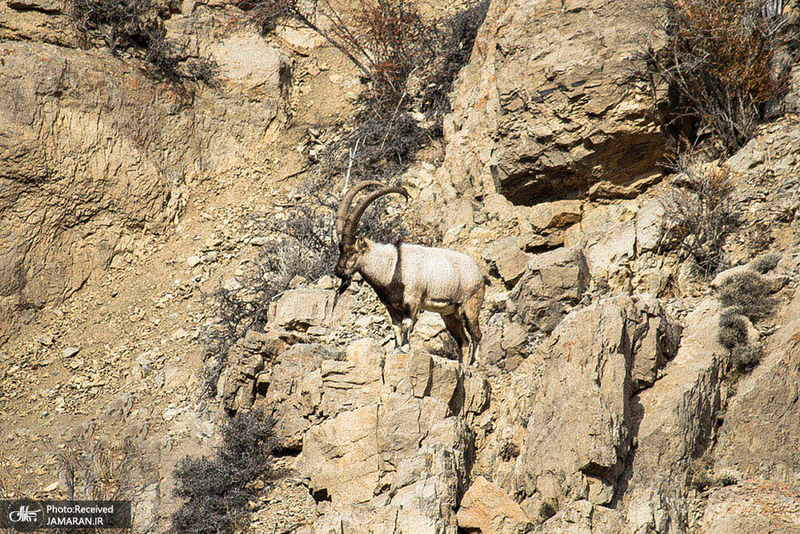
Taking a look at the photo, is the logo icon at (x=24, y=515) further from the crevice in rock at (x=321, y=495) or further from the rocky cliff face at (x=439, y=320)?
the crevice in rock at (x=321, y=495)

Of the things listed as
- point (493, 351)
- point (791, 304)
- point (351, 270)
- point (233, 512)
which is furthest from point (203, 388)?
point (791, 304)

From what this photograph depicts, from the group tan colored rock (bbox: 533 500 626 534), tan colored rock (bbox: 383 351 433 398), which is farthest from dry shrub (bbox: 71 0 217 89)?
tan colored rock (bbox: 533 500 626 534)

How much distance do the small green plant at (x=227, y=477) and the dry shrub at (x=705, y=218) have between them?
591cm

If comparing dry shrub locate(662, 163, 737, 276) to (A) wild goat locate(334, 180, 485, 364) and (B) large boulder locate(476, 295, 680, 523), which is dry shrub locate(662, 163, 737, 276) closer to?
(B) large boulder locate(476, 295, 680, 523)

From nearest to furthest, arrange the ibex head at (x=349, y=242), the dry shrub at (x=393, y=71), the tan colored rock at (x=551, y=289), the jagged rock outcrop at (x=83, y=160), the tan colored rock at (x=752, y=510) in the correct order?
the tan colored rock at (x=752, y=510), the ibex head at (x=349, y=242), the tan colored rock at (x=551, y=289), the jagged rock outcrop at (x=83, y=160), the dry shrub at (x=393, y=71)

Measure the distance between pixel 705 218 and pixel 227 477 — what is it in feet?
22.5

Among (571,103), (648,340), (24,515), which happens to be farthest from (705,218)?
(24,515)

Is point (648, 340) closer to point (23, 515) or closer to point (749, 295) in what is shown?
point (749, 295)

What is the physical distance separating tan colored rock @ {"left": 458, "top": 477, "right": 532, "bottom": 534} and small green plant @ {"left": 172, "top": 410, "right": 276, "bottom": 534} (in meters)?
2.75

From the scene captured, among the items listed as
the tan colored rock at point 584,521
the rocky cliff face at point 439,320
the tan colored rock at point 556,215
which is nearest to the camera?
the tan colored rock at point 584,521

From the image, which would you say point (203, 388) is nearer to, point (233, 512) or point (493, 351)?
point (233, 512)

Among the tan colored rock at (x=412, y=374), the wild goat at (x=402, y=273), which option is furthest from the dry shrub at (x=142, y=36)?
the tan colored rock at (x=412, y=374)

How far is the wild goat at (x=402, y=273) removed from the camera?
8.28 m

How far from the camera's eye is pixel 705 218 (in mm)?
9289
